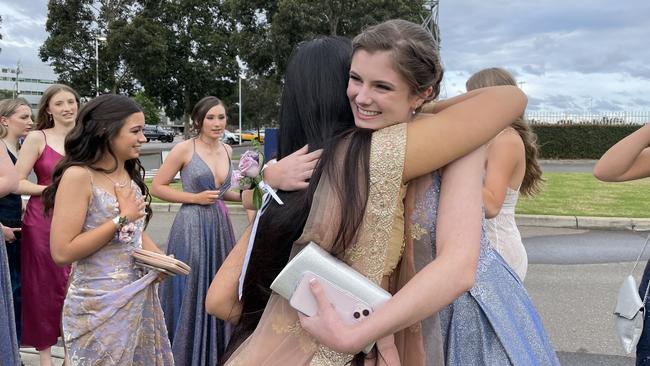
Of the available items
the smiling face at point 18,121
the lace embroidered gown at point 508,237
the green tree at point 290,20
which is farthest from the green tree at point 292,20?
the lace embroidered gown at point 508,237

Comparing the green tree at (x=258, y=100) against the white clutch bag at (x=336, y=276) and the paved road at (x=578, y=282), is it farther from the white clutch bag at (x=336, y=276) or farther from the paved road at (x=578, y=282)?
the white clutch bag at (x=336, y=276)

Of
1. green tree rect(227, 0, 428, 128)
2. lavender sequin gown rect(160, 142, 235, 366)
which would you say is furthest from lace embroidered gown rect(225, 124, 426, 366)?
green tree rect(227, 0, 428, 128)

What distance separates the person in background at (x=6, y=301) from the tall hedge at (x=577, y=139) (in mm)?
22016

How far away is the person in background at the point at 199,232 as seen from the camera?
12.5ft

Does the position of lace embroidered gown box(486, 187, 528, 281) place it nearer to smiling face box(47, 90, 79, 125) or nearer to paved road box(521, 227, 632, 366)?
paved road box(521, 227, 632, 366)

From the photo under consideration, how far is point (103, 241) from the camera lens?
255 centimetres

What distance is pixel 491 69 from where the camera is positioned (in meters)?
2.96

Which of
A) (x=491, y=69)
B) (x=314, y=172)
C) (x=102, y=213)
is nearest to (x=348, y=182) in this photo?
(x=314, y=172)

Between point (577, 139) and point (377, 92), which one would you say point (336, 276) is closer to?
point (377, 92)

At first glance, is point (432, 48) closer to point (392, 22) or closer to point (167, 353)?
point (392, 22)

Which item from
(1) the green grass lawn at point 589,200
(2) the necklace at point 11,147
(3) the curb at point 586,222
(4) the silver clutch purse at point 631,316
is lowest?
(3) the curb at point 586,222

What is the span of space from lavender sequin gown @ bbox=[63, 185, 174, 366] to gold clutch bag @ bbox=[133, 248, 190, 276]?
4.2 inches

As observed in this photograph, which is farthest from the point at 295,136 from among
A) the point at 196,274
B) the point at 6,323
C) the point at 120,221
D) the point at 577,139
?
the point at 577,139

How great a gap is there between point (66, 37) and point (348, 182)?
3610cm
